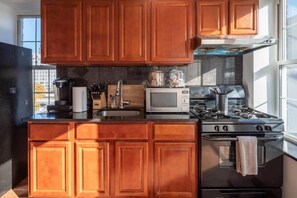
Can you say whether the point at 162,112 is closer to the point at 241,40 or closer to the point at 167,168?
the point at 167,168

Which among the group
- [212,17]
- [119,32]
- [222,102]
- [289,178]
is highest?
[212,17]

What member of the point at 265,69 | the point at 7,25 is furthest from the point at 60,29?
the point at 265,69

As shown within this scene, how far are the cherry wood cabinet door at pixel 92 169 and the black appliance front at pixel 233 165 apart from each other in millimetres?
933

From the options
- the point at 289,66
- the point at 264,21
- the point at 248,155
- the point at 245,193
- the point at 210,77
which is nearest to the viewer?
the point at 248,155

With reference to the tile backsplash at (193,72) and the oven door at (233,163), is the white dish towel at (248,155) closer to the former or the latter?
the oven door at (233,163)

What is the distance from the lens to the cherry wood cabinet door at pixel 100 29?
3041 millimetres

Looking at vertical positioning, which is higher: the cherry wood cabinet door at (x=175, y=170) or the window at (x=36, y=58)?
the window at (x=36, y=58)

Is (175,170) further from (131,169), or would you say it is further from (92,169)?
(92,169)

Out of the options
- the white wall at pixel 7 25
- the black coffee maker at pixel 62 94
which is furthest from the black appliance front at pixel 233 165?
the white wall at pixel 7 25

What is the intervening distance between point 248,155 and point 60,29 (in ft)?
7.44

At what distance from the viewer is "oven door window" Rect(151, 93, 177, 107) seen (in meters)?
3.05

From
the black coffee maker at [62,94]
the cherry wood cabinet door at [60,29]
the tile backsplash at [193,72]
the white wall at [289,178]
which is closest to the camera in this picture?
the white wall at [289,178]

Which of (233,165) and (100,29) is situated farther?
(100,29)

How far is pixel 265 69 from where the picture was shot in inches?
127
